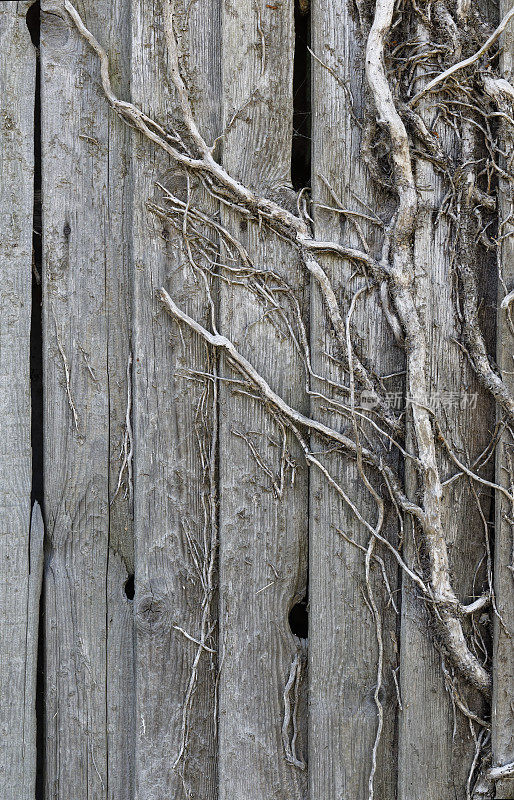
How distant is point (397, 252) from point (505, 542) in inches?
28.7

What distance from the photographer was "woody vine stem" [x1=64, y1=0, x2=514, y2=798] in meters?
1.39

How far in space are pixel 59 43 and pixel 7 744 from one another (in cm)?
176

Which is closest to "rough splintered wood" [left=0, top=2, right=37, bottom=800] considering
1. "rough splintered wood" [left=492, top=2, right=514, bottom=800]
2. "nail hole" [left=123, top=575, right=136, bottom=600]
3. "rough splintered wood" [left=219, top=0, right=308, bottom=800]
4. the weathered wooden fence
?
the weathered wooden fence

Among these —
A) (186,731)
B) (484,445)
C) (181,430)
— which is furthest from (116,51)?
(186,731)

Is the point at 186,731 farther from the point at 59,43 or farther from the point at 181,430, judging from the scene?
the point at 59,43

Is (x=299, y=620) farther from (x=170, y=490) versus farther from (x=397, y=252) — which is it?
(x=397, y=252)

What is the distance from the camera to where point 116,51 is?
4.83ft

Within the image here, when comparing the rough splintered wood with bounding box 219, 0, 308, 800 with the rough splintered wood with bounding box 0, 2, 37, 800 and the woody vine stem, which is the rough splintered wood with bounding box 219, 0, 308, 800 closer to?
the woody vine stem

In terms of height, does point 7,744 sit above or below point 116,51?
below

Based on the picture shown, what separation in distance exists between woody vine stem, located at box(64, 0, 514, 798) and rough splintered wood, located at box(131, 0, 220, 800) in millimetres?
39

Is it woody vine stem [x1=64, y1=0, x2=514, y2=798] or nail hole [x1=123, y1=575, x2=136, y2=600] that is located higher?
woody vine stem [x1=64, y1=0, x2=514, y2=798]

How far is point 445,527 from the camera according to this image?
143cm

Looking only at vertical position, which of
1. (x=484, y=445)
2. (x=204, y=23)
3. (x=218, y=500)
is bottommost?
(x=218, y=500)

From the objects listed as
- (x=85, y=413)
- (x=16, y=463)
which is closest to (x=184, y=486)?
(x=85, y=413)
